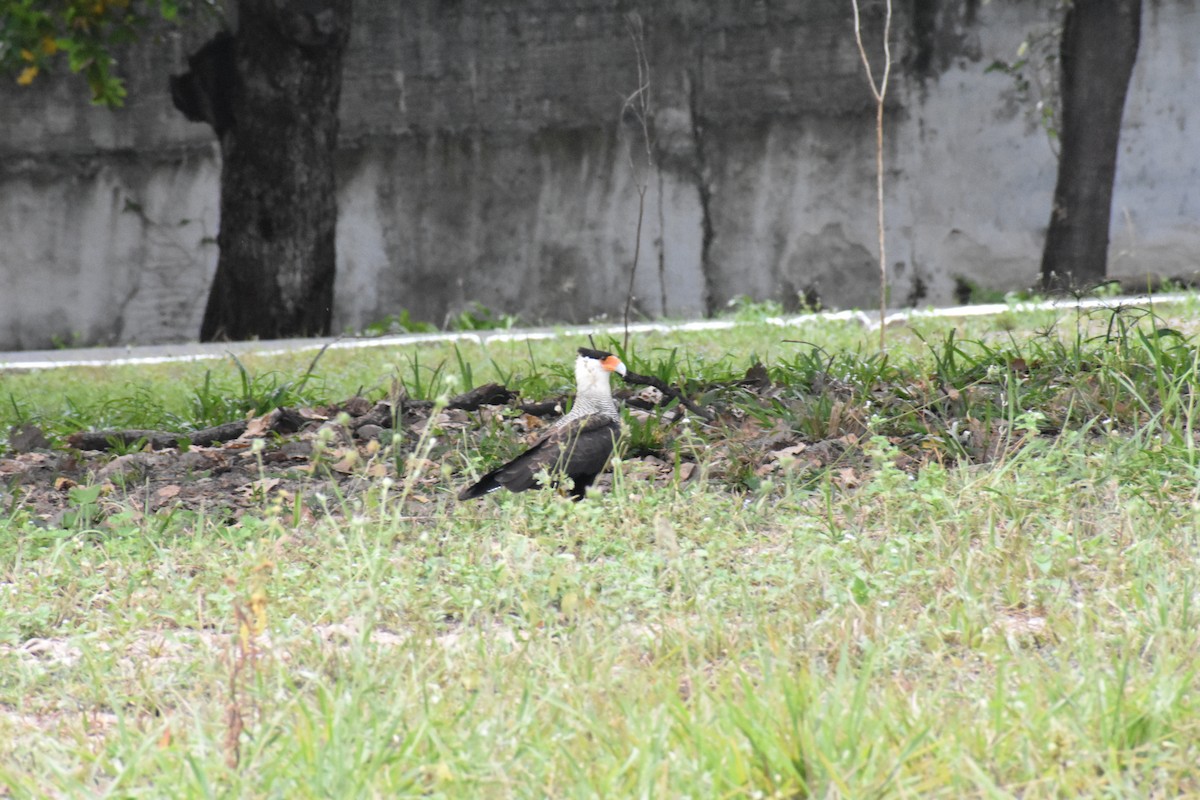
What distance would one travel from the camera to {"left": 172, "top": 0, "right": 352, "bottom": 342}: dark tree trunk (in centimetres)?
873

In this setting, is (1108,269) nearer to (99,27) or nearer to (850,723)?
(99,27)

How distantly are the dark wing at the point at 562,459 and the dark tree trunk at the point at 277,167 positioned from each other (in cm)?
543

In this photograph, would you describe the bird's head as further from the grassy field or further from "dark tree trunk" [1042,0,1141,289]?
"dark tree trunk" [1042,0,1141,289]

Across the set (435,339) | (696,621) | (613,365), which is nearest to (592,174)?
(435,339)

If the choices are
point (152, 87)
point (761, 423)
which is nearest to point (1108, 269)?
point (761, 423)

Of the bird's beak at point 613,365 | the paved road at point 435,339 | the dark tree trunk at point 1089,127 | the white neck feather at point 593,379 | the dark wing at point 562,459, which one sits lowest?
A: the paved road at point 435,339

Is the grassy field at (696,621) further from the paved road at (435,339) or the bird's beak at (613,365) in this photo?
the paved road at (435,339)

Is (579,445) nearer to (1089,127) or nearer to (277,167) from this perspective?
(277,167)

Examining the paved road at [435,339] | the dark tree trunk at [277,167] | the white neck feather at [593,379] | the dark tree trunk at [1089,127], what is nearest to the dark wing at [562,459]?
the white neck feather at [593,379]

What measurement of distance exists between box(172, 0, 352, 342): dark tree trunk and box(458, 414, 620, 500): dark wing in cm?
543

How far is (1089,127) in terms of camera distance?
915cm

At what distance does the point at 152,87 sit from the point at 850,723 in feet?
32.8

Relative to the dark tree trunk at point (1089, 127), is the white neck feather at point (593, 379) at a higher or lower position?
lower

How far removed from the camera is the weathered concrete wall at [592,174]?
10.3 metres
